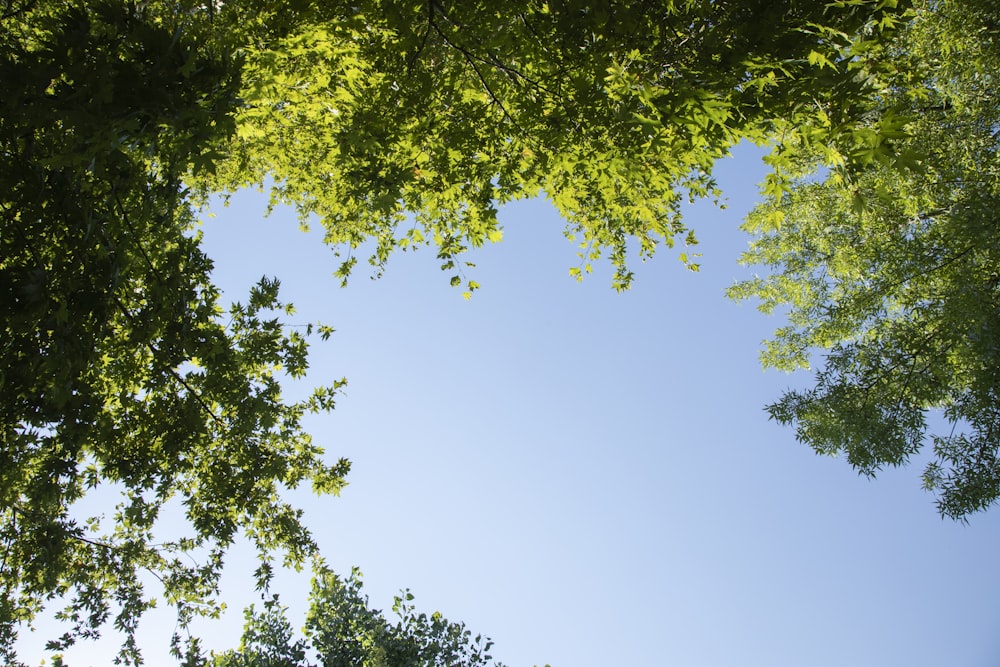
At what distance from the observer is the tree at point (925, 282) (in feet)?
32.4

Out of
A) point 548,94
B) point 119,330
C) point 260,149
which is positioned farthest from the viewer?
point 260,149

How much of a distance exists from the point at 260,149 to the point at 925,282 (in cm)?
1323

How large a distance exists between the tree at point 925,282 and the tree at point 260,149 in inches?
198

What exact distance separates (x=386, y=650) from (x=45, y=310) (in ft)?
41.0

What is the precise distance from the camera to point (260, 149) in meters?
10.1

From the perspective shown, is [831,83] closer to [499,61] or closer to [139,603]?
[499,61]

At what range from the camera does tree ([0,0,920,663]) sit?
4141mm

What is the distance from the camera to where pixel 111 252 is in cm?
507

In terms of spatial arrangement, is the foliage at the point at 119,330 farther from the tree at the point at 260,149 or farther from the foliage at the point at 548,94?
the foliage at the point at 548,94

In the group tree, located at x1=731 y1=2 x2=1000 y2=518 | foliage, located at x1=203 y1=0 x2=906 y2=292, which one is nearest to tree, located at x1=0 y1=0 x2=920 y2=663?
foliage, located at x1=203 y1=0 x2=906 y2=292

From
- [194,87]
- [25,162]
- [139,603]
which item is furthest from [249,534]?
[194,87]

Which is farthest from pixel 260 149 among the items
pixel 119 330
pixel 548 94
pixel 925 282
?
pixel 925 282

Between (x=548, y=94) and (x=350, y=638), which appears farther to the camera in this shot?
(x=350, y=638)

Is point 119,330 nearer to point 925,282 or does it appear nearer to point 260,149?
point 260,149
